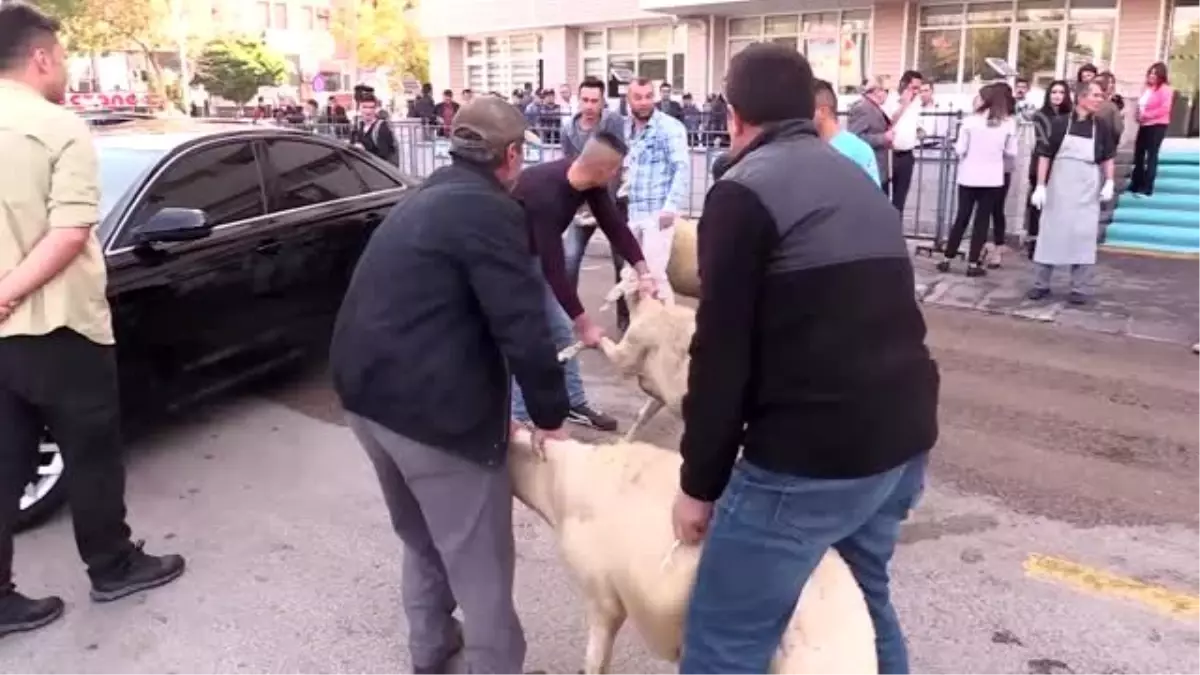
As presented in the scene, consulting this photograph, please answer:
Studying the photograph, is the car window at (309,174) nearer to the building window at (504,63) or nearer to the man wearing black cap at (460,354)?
the man wearing black cap at (460,354)

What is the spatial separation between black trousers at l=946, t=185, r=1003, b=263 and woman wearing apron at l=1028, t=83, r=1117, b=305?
2.96 ft

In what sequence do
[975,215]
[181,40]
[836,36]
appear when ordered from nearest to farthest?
[975,215] < [836,36] < [181,40]

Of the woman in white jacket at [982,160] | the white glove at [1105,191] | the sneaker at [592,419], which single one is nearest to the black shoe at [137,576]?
the sneaker at [592,419]

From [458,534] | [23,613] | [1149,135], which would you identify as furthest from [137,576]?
[1149,135]

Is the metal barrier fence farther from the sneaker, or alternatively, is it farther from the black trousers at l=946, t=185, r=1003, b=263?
the sneaker

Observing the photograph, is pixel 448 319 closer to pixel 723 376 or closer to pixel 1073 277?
pixel 723 376

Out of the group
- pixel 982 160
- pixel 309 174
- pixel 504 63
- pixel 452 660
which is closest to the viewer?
pixel 452 660

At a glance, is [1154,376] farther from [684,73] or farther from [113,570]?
[684,73]

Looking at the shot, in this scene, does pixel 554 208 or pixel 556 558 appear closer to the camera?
pixel 556 558

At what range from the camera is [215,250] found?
5098mm

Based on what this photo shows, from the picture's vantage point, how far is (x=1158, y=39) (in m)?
18.8

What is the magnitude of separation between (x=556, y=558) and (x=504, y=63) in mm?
32394

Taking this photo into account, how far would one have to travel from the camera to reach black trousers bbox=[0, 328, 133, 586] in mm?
3334

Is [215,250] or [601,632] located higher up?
[215,250]
